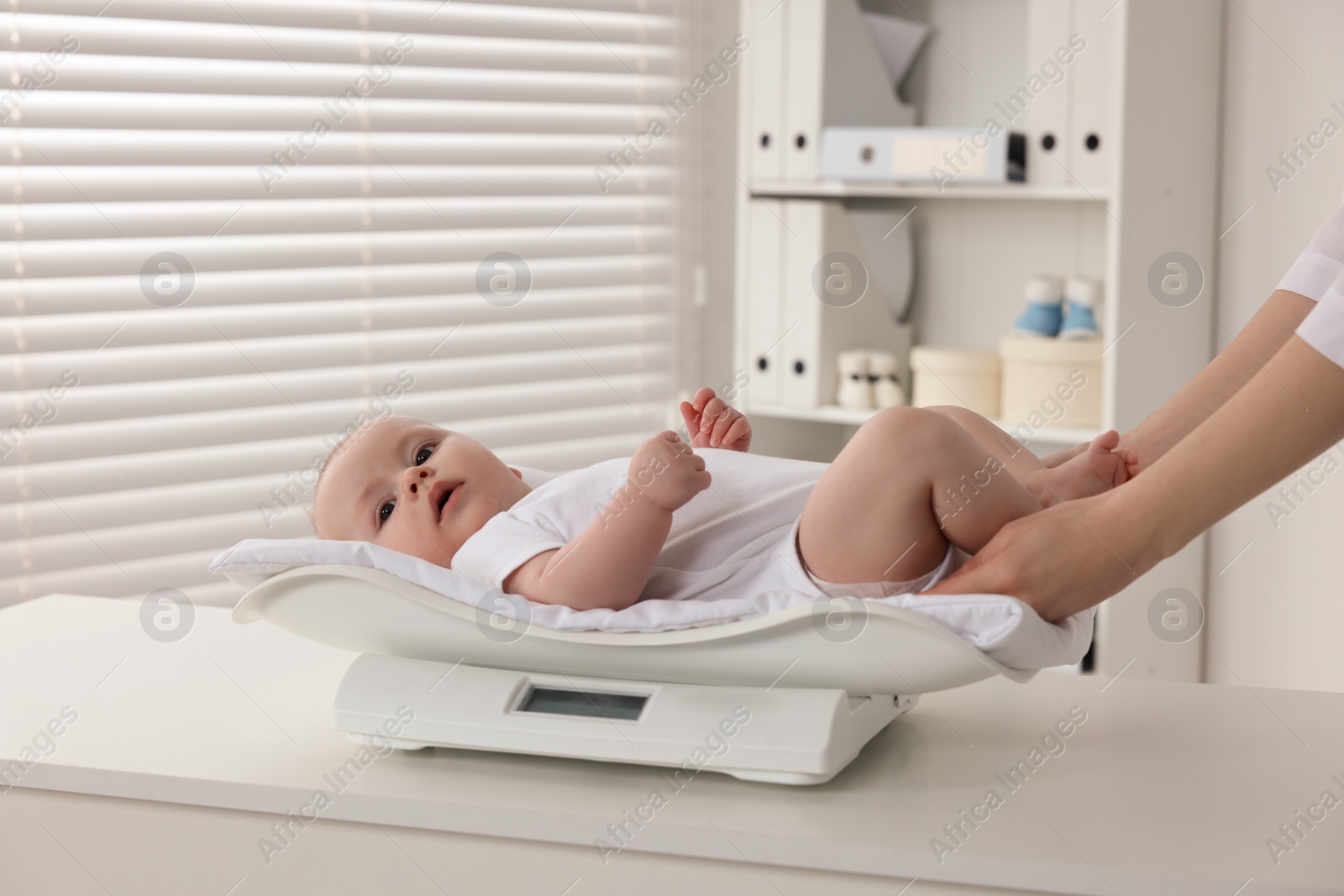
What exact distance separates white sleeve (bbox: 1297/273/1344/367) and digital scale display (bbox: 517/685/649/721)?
0.49m

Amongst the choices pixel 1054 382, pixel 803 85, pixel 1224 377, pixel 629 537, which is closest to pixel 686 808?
pixel 629 537

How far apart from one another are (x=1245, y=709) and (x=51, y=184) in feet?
6.19

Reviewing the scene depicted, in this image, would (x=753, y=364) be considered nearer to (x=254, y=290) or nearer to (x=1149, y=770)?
(x=254, y=290)

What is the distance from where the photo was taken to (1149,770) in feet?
2.74

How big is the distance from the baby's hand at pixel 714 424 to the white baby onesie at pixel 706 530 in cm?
Result: 9

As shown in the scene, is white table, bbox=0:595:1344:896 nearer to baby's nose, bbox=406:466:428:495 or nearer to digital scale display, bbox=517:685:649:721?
digital scale display, bbox=517:685:649:721

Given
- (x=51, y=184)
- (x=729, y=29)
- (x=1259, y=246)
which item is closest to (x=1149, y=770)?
(x=1259, y=246)

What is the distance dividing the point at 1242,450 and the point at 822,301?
1.65m

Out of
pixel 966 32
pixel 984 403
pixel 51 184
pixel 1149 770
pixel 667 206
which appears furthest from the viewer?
pixel 667 206

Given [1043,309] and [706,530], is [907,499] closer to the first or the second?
[706,530]

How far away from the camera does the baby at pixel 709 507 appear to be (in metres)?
0.87

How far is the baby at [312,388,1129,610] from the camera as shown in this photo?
87 centimetres

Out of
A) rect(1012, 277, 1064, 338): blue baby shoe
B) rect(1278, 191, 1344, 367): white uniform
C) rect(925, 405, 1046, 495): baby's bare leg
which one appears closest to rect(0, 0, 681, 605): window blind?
rect(1012, 277, 1064, 338): blue baby shoe

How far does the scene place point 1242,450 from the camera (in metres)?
0.74
